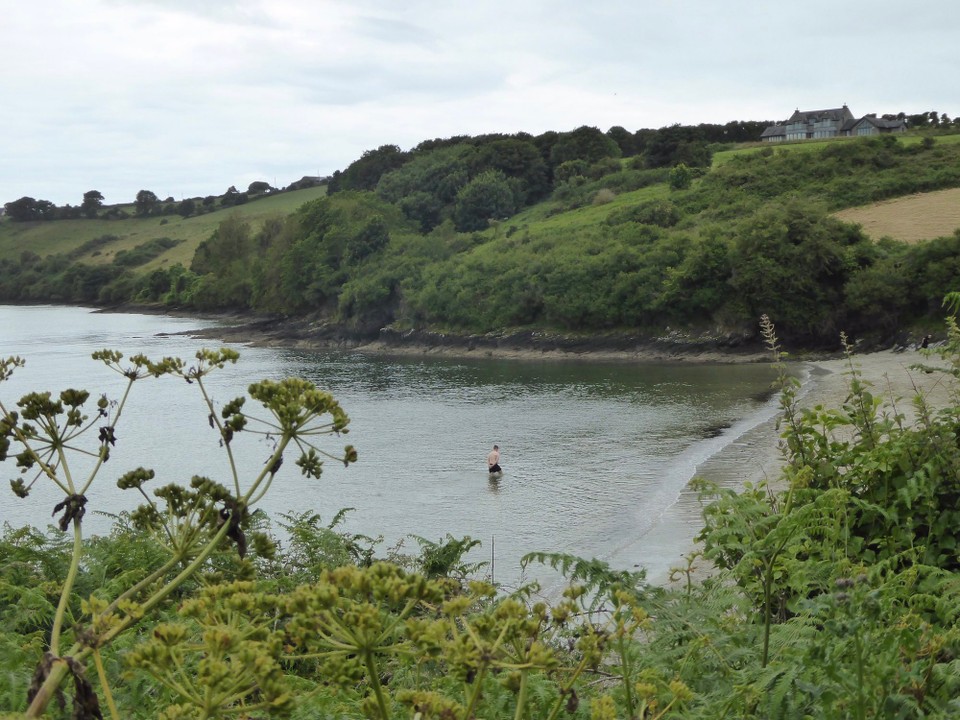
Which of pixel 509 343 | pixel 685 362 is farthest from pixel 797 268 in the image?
pixel 509 343

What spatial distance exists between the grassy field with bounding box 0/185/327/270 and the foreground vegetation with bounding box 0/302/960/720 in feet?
512

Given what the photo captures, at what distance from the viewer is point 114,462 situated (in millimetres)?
36656

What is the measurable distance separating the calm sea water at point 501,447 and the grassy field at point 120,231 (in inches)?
4110

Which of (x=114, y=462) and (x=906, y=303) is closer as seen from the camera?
(x=114, y=462)

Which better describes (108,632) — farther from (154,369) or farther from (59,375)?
(59,375)

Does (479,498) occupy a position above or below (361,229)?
below

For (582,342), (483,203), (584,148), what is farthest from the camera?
(584,148)

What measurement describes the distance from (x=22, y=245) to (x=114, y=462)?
6439 inches

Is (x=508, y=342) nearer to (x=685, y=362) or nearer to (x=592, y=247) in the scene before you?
(x=592, y=247)

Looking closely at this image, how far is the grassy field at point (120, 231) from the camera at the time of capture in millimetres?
166750

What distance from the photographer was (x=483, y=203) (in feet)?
363

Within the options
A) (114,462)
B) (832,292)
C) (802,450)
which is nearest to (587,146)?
(832,292)

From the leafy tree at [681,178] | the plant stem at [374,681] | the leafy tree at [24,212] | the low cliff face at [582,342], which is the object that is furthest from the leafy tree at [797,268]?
the leafy tree at [24,212]

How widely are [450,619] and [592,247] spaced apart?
7849cm
